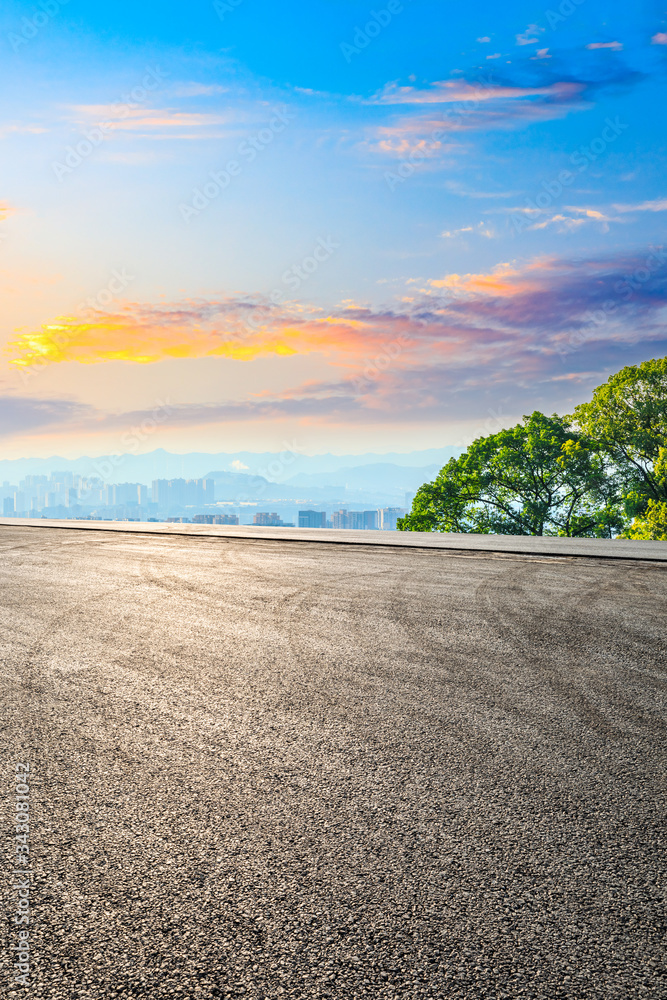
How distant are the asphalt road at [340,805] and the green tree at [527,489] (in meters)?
35.5

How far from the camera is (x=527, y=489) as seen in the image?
1686 inches

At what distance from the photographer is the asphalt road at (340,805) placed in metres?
2.22

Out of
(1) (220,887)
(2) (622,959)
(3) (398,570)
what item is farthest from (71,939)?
(3) (398,570)

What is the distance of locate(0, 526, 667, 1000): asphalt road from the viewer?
222 centimetres

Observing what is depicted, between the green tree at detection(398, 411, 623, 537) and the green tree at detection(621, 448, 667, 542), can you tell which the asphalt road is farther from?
the green tree at detection(398, 411, 623, 537)

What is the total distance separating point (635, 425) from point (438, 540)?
27.1m

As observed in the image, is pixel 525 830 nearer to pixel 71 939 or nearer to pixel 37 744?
pixel 71 939

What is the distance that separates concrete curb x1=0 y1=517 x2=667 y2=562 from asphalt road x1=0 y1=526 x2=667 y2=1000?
7.00 m

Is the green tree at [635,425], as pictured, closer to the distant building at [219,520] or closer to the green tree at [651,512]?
the green tree at [651,512]

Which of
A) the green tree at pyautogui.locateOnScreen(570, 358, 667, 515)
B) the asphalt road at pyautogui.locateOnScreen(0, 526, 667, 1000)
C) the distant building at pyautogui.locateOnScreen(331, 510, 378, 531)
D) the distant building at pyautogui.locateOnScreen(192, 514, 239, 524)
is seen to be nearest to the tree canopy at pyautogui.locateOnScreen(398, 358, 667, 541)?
the green tree at pyautogui.locateOnScreen(570, 358, 667, 515)

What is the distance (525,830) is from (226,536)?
612 inches
